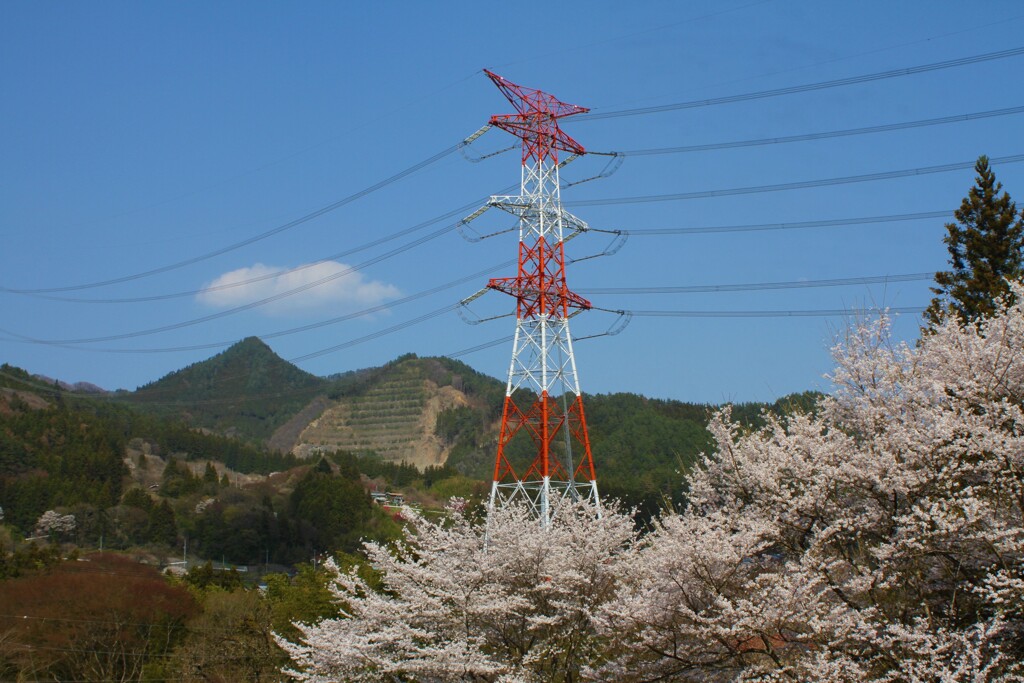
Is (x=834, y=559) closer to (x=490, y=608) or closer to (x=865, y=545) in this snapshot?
(x=865, y=545)

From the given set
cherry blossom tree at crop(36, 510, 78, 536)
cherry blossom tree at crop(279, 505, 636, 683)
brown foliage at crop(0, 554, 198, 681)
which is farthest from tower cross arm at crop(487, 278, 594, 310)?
cherry blossom tree at crop(36, 510, 78, 536)

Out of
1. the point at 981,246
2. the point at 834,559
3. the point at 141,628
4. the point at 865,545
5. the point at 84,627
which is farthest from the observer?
the point at 141,628

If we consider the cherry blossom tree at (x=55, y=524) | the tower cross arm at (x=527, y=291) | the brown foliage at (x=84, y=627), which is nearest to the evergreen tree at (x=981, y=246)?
the tower cross arm at (x=527, y=291)

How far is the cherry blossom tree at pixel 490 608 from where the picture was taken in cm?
1473

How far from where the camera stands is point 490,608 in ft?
48.0

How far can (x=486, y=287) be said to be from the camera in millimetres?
21625

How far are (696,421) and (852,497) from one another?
311 feet

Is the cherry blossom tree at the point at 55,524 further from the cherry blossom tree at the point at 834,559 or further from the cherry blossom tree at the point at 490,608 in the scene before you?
the cherry blossom tree at the point at 834,559

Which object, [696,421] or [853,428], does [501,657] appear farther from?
A: [696,421]

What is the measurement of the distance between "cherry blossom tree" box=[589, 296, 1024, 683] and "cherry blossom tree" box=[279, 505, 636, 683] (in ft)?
5.30

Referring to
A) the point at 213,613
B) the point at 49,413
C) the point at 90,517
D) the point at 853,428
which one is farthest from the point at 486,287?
the point at 49,413

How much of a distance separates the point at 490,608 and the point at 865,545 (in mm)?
5732

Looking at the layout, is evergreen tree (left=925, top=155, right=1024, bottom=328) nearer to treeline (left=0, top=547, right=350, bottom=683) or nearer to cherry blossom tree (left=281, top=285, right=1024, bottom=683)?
cherry blossom tree (left=281, top=285, right=1024, bottom=683)

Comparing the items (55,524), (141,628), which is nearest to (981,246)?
(141,628)
